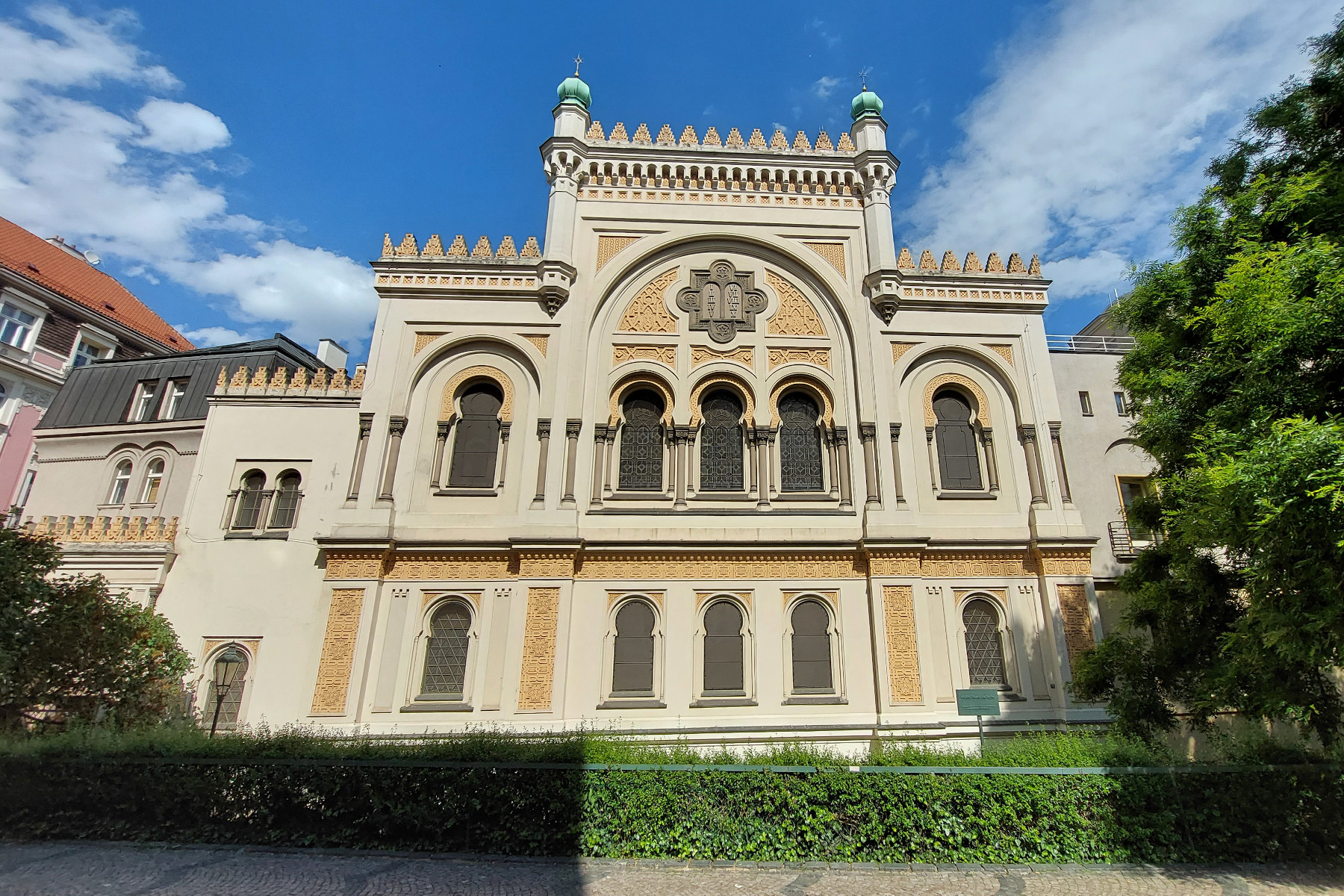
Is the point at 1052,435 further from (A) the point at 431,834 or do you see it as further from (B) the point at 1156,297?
(A) the point at 431,834

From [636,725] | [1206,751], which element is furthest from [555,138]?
[1206,751]

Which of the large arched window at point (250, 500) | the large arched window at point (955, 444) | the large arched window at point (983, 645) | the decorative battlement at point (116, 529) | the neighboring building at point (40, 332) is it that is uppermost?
the neighboring building at point (40, 332)

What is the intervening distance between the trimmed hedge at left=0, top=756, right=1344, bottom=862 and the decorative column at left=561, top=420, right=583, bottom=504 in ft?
22.8

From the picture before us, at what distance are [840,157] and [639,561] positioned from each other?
12.4m

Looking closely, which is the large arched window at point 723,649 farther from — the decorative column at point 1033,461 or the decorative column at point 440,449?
the decorative column at point 1033,461

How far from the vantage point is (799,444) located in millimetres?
16703

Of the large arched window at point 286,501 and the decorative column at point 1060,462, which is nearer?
the large arched window at point 286,501

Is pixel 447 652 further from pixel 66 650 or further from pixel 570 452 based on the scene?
pixel 66 650

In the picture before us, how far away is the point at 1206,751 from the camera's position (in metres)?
15.5

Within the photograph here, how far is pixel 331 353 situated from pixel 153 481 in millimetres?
6771

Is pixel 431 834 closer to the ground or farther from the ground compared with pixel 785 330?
closer to the ground

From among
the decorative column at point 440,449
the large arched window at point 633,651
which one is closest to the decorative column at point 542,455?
the decorative column at point 440,449

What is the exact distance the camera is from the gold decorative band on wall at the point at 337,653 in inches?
546

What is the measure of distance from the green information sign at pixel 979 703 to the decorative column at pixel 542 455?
9.58 meters
